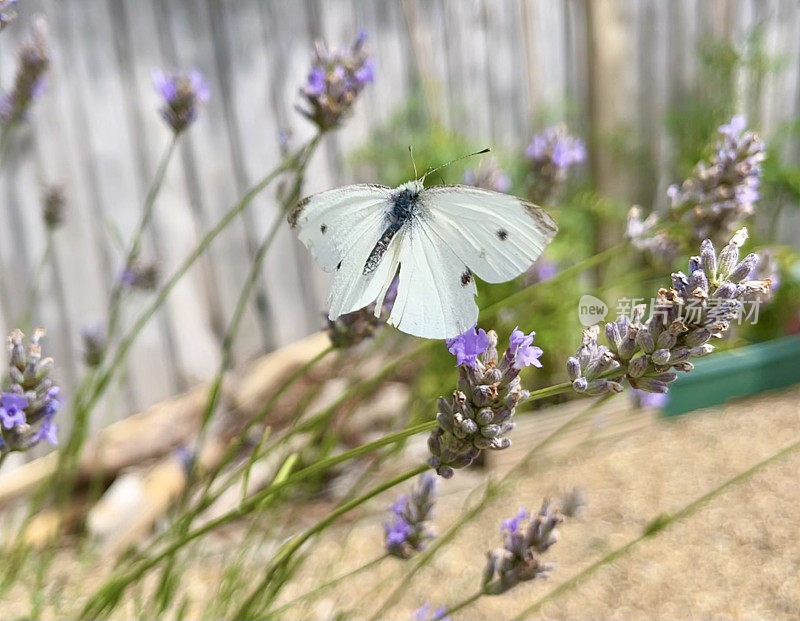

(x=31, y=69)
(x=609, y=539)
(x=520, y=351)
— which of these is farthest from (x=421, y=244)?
(x=609, y=539)

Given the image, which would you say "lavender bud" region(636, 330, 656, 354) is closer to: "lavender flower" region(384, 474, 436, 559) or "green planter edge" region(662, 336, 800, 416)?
"lavender flower" region(384, 474, 436, 559)

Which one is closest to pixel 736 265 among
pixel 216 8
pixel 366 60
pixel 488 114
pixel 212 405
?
pixel 366 60

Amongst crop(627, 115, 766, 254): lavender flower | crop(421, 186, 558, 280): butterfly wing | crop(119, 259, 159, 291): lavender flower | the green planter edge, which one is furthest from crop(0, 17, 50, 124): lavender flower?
the green planter edge

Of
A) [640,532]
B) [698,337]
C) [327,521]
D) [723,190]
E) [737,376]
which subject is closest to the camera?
[698,337]

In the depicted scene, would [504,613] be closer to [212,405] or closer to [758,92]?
[212,405]

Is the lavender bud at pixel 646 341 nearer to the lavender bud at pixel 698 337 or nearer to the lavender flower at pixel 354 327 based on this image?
the lavender bud at pixel 698 337

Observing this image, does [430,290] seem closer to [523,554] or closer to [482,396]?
[482,396]

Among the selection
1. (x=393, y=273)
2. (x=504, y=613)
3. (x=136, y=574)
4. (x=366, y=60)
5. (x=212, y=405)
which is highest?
(x=366, y=60)
